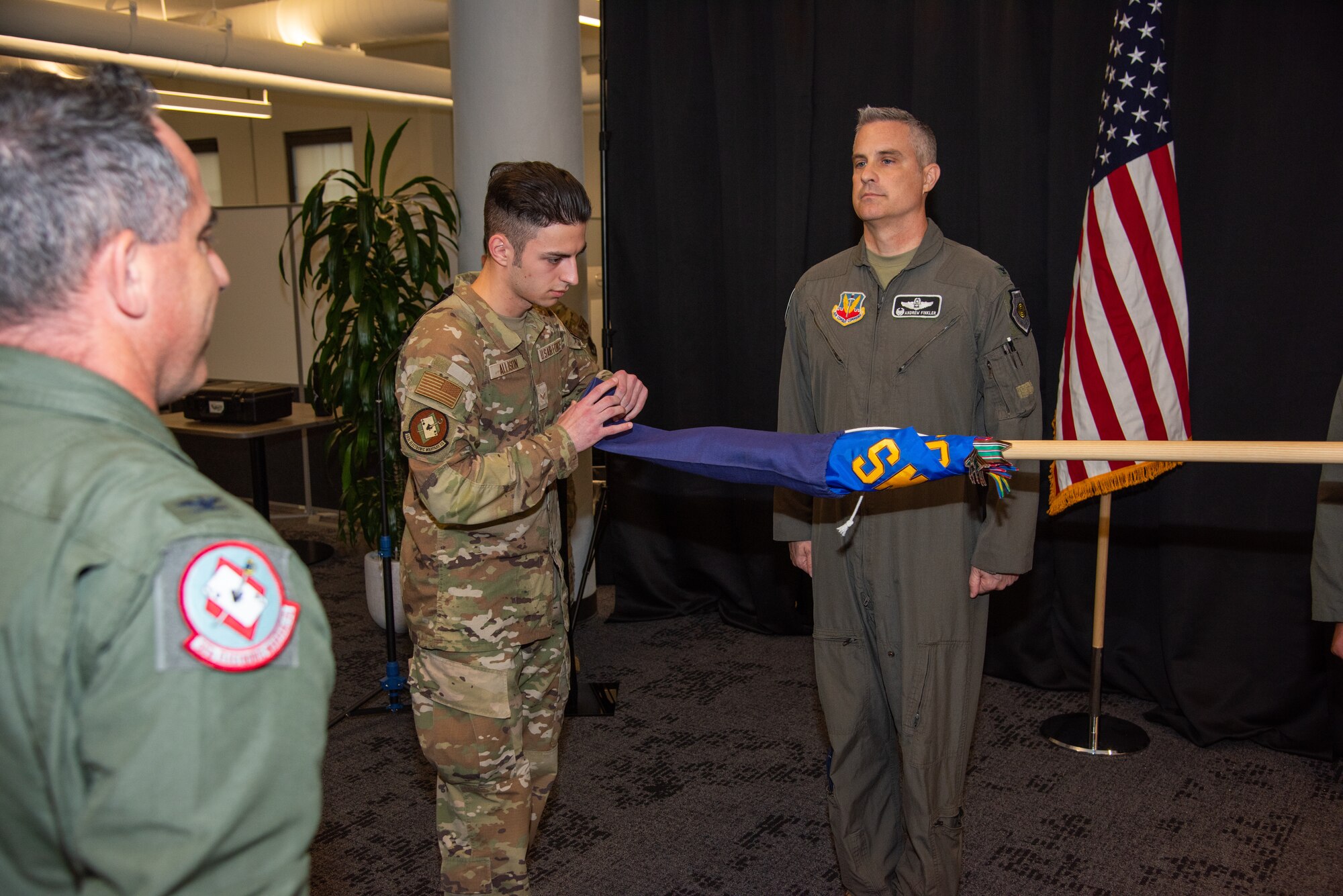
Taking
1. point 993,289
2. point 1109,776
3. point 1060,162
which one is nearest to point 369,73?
point 1060,162

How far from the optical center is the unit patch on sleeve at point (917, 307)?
86.1 inches

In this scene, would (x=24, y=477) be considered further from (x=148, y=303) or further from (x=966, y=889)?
(x=966, y=889)

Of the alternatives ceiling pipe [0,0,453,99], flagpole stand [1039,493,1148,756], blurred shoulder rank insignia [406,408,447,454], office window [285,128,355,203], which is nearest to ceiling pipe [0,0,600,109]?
ceiling pipe [0,0,453,99]

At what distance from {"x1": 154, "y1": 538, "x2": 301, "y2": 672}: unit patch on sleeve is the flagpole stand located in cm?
292

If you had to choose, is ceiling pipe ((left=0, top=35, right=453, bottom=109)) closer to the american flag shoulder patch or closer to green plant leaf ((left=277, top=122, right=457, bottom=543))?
green plant leaf ((left=277, top=122, right=457, bottom=543))

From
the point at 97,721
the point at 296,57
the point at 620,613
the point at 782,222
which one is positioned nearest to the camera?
the point at 97,721

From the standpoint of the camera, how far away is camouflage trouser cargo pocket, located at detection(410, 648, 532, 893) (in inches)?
80.1

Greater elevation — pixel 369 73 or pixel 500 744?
pixel 369 73

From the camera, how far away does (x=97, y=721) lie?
0.76 meters

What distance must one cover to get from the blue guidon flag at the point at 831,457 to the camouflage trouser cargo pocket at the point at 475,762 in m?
0.58

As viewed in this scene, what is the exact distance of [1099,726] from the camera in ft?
11.0

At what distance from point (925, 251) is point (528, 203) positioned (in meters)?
0.88

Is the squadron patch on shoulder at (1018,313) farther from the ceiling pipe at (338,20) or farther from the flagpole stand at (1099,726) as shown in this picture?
the ceiling pipe at (338,20)

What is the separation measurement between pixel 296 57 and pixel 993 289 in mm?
4651
